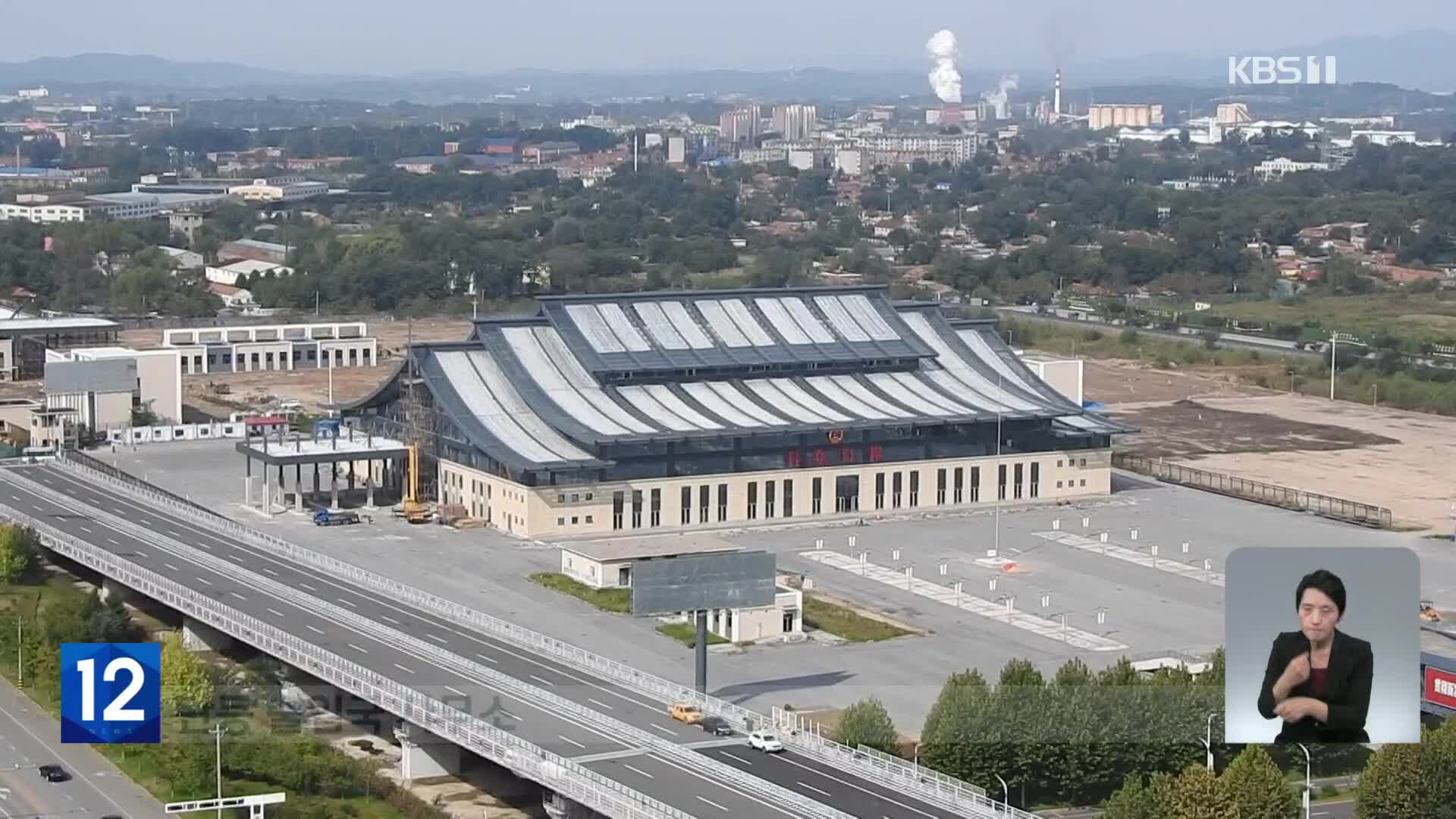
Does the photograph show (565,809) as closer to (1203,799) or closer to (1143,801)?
(1143,801)

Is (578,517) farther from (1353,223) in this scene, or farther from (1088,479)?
(1353,223)

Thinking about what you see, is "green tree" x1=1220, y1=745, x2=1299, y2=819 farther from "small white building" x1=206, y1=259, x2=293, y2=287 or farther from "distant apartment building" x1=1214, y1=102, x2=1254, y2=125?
"distant apartment building" x1=1214, y1=102, x2=1254, y2=125

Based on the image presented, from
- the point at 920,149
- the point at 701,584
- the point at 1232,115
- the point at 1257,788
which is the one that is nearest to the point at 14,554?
the point at 701,584

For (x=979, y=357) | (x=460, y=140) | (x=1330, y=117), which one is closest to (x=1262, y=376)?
(x=979, y=357)

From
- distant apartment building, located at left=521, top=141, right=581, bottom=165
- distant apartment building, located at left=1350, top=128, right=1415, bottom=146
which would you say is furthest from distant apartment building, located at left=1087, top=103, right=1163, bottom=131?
distant apartment building, located at left=521, top=141, right=581, bottom=165

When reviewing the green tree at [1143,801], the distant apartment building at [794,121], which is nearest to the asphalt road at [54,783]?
the green tree at [1143,801]
